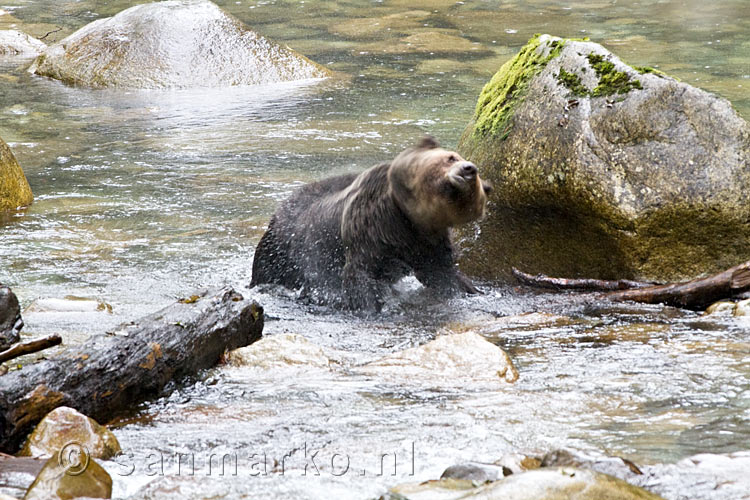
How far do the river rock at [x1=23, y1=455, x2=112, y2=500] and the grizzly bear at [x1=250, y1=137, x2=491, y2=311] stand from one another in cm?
312

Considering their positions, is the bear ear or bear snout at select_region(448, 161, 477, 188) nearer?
bear snout at select_region(448, 161, 477, 188)

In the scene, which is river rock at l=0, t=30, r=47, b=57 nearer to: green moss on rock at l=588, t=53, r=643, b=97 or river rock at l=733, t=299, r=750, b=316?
green moss on rock at l=588, t=53, r=643, b=97

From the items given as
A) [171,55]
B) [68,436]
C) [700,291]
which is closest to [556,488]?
[68,436]

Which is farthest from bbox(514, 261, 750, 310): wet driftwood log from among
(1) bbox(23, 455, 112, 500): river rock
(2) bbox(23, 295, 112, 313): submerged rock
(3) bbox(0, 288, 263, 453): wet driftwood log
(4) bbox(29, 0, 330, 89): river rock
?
(4) bbox(29, 0, 330, 89): river rock

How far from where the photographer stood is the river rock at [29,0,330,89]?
1409 cm

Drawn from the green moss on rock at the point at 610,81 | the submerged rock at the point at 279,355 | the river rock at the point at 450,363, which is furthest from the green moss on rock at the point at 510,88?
the submerged rock at the point at 279,355

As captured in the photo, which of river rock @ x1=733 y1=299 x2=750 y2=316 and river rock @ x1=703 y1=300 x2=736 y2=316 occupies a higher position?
river rock @ x1=733 y1=299 x2=750 y2=316

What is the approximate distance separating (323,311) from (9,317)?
228 cm

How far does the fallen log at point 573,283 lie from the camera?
5914 mm

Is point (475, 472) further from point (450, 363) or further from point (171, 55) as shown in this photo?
point (171, 55)

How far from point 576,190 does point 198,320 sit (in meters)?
2.77

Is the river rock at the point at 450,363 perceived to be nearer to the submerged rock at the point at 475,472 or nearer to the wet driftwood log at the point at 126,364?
the wet driftwood log at the point at 126,364

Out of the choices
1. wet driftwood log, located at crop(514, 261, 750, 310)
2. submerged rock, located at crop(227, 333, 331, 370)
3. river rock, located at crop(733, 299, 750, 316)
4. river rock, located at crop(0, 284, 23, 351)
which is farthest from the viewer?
wet driftwood log, located at crop(514, 261, 750, 310)

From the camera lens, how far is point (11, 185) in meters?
8.62
